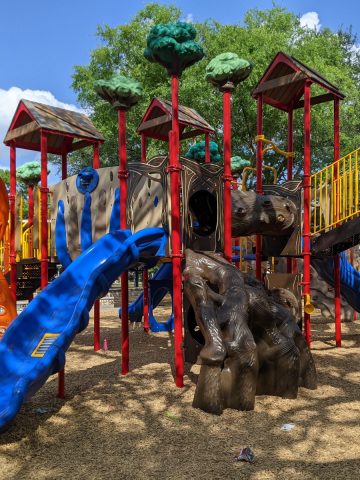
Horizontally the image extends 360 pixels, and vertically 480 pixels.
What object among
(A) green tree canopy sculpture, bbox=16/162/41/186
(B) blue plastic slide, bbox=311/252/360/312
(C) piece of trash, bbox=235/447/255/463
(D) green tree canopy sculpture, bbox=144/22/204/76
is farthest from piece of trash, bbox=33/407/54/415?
(A) green tree canopy sculpture, bbox=16/162/41/186

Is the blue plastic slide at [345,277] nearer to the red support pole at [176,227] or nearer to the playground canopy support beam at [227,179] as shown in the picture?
the playground canopy support beam at [227,179]

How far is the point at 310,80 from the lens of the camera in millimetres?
9945

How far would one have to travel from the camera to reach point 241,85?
64.3 feet

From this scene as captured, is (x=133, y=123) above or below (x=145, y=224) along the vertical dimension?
above

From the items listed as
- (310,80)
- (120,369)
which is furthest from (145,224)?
(310,80)

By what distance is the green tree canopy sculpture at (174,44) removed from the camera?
7.11 m

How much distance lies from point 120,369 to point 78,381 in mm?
984

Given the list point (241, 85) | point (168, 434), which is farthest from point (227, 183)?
point (241, 85)

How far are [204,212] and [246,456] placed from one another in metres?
5.99

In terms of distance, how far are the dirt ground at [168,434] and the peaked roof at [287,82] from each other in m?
5.76

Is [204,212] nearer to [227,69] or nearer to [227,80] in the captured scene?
[227,80]

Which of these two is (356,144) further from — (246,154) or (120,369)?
(120,369)

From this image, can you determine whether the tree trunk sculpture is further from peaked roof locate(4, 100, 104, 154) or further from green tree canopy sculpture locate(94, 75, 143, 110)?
peaked roof locate(4, 100, 104, 154)

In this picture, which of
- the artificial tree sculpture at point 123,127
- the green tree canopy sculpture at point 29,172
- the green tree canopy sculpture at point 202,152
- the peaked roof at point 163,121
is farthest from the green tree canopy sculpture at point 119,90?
the green tree canopy sculpture at point 29,172
